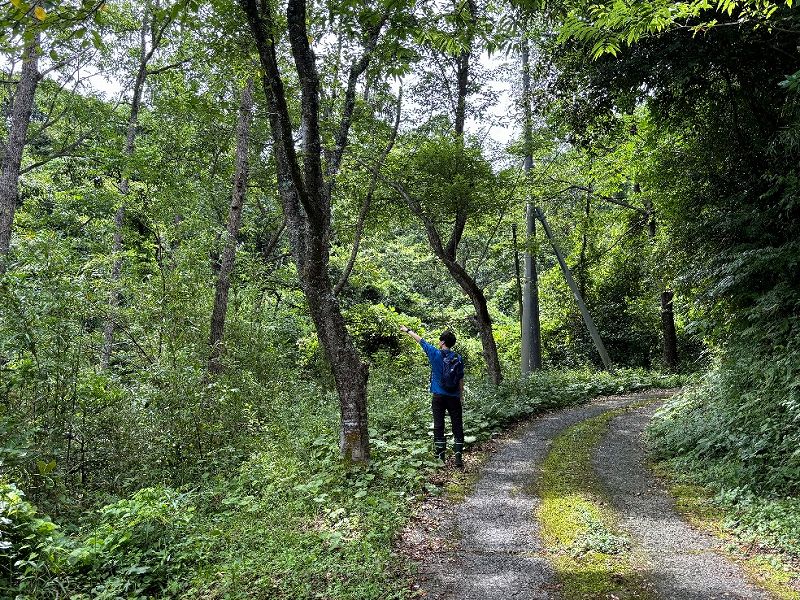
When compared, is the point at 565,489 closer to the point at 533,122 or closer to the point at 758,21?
the point at 758,21

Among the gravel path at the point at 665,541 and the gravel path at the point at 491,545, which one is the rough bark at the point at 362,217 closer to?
the gravel path at the point at 491,545

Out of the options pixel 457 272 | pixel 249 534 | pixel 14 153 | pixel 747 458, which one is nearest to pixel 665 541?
pixel 747 458

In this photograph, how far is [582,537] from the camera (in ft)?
16.9

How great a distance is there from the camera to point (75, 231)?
17.2 m

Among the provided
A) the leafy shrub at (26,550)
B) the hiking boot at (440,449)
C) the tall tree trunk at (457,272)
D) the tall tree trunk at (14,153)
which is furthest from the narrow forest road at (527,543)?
the tall tree trunk at (14,153)

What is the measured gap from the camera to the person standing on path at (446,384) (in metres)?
7.31

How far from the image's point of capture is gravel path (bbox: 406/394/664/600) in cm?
430

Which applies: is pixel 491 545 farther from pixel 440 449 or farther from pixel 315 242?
pixel 315 242

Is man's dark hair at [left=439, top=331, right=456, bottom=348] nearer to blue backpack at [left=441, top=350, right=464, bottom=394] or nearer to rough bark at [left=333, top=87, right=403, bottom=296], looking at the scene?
blue backpack at [left=441, top=350, right=464, bottom=394]

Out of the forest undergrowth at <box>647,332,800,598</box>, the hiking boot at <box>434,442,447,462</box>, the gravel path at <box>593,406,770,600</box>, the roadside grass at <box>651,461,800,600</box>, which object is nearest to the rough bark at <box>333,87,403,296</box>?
the hiking boot at <box>434,442,447,462</box>

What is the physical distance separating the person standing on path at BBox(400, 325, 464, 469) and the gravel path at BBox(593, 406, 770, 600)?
2012 mm

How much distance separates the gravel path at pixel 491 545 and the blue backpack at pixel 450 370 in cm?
129

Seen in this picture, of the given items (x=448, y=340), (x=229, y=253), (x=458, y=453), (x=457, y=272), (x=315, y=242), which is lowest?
(x=458, y=453)

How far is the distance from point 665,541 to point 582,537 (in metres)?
0.80
